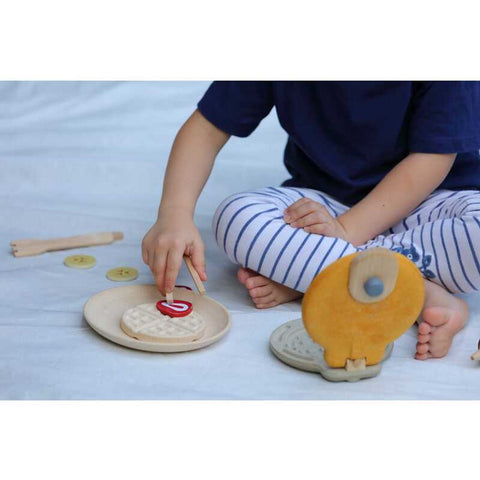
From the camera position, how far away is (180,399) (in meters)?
0.74

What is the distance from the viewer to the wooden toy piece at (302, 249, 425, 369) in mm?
695

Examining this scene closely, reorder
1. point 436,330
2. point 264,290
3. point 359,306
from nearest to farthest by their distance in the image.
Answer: point 359,306, point 436,330, point 264,290

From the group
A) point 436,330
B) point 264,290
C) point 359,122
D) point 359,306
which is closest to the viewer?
point 359,306

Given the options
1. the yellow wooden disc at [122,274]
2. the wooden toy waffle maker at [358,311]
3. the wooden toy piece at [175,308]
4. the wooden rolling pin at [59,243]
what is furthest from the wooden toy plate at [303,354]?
the wooden rolling pin at [59,243]

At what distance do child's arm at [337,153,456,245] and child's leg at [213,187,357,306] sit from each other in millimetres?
53

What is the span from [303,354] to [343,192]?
342mm

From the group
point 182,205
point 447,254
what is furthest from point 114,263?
point 447,254

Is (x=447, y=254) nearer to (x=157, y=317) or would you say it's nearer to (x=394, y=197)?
(x=394, y=197)

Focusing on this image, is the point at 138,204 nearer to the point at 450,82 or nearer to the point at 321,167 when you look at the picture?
the point at 321,167

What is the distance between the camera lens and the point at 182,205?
0.97 metres

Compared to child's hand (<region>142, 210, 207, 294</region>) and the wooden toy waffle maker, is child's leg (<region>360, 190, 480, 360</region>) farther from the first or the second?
child's hand (<region>142, 210, 207, 294</region>)

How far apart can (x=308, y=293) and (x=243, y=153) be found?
81 cm

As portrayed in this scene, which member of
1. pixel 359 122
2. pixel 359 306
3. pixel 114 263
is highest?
pixel 359 122

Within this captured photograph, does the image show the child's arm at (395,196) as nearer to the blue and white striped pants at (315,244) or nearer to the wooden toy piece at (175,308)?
the blue and white striped pants at (315,244)
